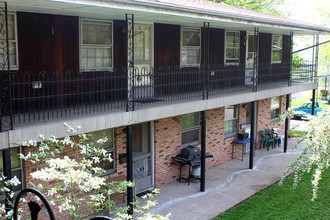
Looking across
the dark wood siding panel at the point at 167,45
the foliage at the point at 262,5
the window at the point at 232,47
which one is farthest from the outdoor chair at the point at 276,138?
the foliage at the point at 262,5

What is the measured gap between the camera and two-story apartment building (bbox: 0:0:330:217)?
788cm

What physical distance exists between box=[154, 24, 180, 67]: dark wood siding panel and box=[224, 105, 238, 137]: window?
3.71 metres

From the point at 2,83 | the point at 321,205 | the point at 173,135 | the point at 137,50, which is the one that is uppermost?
the point at 137,50

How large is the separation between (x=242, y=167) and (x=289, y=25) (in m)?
5.49

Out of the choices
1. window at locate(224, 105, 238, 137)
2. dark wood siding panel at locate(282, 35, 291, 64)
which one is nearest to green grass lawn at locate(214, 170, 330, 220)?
window at locate(224, 105, 238, 137)

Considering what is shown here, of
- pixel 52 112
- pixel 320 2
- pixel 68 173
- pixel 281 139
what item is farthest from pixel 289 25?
pixel 320 2

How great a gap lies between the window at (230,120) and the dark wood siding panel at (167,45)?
12.2ft

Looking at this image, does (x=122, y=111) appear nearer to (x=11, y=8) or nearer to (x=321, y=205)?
(x=11, y=8)

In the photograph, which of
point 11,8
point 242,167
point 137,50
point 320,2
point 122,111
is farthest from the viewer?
point 320,2

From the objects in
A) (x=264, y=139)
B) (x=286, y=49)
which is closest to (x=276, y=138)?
(x=264, y=139)

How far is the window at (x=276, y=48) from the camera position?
18742mm

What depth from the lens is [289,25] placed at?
13352mm

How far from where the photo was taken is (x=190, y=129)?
13688 mm

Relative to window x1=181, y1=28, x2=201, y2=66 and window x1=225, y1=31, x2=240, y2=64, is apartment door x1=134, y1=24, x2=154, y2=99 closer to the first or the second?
window x1=181, y1=28, x2=201, y2=66
